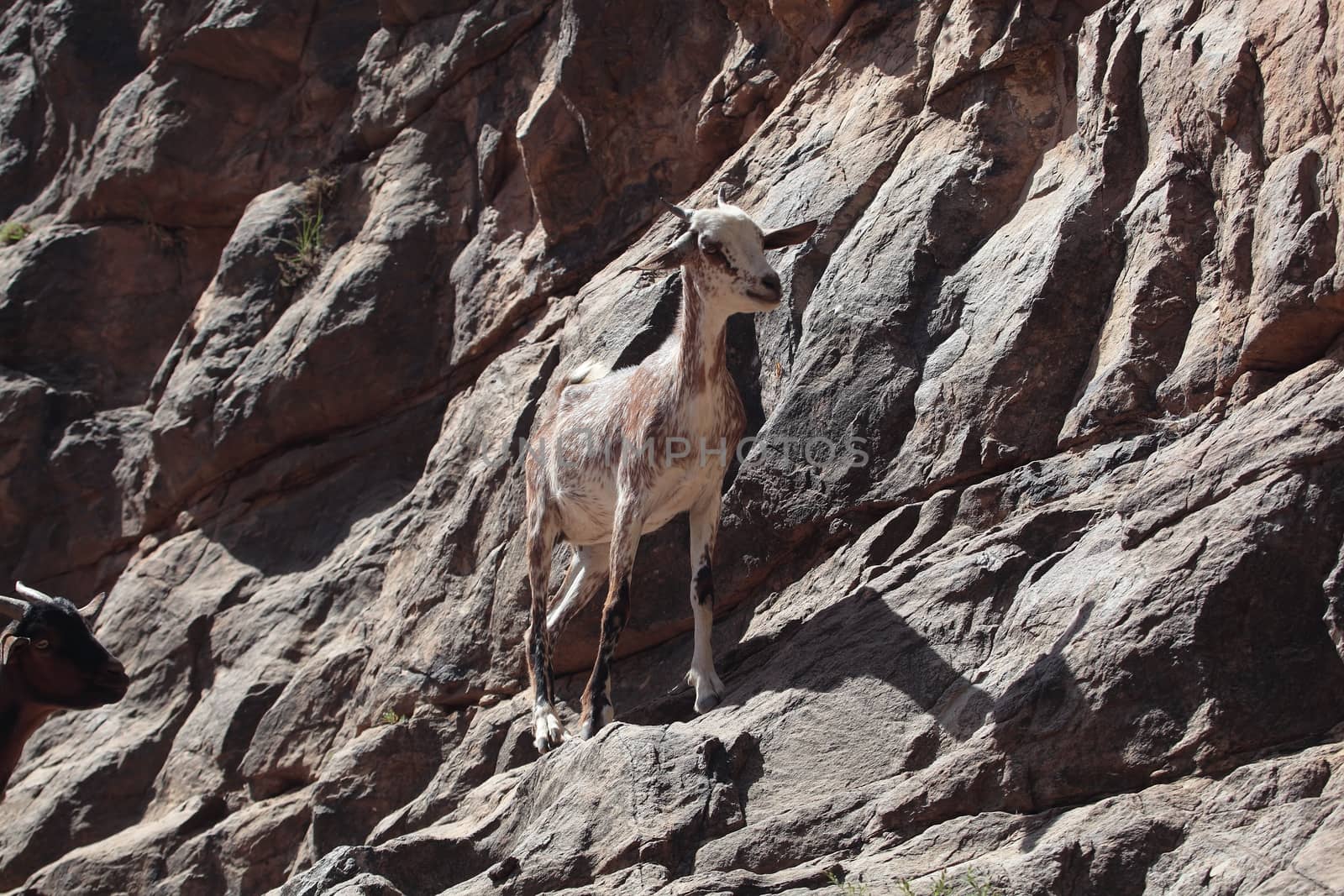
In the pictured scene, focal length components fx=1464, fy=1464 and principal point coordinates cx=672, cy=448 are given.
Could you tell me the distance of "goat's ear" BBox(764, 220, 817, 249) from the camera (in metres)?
7.50

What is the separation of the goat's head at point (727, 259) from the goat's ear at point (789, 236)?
0.34 ft

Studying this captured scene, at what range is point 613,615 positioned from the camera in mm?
7316

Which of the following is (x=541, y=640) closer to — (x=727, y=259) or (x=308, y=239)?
(x=727, y=259)

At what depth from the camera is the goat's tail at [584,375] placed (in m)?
8.65

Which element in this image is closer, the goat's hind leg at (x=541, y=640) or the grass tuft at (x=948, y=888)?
the grass tuft at (x=948, y=888)

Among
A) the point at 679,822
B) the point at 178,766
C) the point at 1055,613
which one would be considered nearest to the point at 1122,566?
the point at 1055,613

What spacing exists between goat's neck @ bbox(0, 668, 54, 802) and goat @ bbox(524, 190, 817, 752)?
2616 millimetres

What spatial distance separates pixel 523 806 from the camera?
6.74 meters

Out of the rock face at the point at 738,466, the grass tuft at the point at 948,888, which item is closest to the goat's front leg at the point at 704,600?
the rock face at the point at 738,466

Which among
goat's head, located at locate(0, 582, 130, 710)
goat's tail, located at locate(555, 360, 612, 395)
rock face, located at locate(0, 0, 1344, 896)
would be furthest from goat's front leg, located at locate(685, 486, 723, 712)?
goat's head, located at locate(0, 582, 130, 710)

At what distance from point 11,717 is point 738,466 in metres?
4.06

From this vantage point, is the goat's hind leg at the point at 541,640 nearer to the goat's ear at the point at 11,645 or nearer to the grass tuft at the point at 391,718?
the grass tuft at the point at 391,718

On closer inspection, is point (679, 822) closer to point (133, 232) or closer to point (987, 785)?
point (987, 785)

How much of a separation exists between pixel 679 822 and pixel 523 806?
3.83 ft
